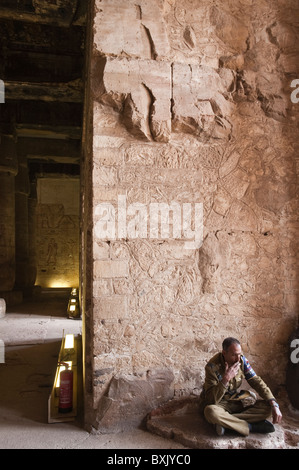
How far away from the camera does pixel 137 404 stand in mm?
3049

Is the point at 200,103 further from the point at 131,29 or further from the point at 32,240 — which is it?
the point at 32,240

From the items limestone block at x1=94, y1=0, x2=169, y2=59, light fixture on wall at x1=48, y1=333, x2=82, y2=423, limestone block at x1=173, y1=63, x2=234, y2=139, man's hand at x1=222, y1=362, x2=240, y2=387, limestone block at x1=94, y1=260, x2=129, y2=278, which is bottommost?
light fixture on wall at x1=48, y1=333, x2=82, y2=423

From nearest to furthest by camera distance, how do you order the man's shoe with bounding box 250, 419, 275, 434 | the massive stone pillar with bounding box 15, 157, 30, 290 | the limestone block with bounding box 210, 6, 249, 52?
the man's shoe with bounding box 250, 419, 275, 434
the limestone block with bounding box 210, 6, 249, 52
the massive stone pillar with bounding box 15, 157, 30, 290

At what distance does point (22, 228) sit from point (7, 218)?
203 centimetres

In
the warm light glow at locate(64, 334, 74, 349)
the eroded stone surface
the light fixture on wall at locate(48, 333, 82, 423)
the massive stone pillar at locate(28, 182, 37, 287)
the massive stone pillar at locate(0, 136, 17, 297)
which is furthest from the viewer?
the massive stone pillar at locate(28, 182, 37, 287)

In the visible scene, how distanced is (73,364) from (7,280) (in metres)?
7.19

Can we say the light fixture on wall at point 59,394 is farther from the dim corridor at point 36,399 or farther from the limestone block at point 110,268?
the limestone block at point 110,268

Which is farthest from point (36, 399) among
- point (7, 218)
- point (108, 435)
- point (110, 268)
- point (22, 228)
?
point (22, 228)

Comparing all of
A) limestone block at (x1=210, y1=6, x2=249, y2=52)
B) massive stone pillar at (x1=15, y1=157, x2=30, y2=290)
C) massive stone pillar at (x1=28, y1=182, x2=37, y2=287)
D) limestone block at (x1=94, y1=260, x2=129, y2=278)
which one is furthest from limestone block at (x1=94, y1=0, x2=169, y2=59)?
massive stone pillar at (x1=28, y1=182, x2=37, y2=287)

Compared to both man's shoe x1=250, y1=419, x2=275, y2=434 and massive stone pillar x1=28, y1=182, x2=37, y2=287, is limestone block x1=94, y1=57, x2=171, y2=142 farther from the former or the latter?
massive stone pillar x1=28, y1=182, x2=37, y2=287

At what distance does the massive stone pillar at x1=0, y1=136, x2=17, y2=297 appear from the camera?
394 inches

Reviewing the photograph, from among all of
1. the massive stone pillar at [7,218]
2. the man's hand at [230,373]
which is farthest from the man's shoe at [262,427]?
the massive stone pillar at [7,218]

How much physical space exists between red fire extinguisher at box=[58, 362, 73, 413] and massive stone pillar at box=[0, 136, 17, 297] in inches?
299

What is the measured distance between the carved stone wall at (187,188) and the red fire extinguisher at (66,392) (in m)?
0.32
